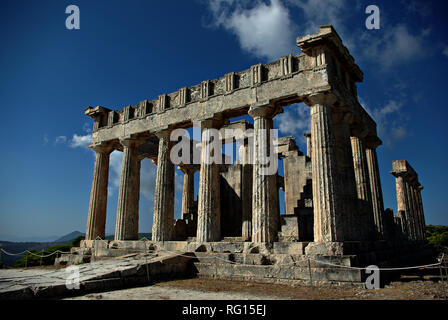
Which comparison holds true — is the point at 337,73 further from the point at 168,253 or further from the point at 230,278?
the point at 168,253

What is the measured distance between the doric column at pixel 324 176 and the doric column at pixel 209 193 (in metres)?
5.05

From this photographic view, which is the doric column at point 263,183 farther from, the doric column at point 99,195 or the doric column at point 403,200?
the doric column at point 403,200

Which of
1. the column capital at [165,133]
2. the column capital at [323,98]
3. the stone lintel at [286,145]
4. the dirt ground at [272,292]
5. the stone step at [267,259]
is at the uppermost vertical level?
the stone lintel at [286,145]

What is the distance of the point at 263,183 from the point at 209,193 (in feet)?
10.2

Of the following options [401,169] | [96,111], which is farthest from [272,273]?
[401,169]

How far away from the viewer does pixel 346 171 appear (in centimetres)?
1472

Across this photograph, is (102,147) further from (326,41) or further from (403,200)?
(403,200)

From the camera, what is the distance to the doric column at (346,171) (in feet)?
47.1

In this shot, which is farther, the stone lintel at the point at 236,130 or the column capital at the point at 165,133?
the stone lintel at the point at 236,130

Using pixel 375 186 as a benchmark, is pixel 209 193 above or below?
below

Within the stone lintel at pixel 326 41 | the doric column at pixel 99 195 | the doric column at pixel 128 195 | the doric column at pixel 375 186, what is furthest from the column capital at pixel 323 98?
the doric column at pixel 99 195

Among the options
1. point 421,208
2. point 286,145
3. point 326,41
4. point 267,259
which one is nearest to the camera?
point 267,259

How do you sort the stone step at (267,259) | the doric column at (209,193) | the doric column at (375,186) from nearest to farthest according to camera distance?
1. the stone step at (267,259)
2. the doric column at (209,193)
3. the doric column at (375,186)

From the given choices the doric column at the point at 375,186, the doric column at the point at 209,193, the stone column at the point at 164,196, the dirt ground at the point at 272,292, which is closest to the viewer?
the dirt ground at the point at 272,292
